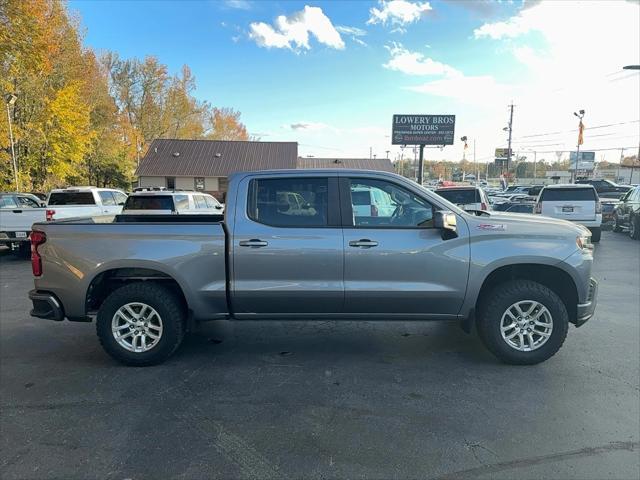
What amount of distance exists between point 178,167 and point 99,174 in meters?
7.84

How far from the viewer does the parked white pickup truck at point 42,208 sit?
10.4 meters

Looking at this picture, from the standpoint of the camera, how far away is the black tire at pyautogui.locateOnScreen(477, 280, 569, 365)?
13.4 ft

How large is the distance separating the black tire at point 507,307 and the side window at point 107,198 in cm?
1178

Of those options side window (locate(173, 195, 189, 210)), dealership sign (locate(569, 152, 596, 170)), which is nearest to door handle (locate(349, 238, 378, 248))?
side window (locate(173, 195, 189, 210))

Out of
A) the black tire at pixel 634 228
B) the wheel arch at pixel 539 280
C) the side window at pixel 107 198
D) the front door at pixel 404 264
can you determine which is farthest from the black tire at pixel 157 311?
the black tire at pixel 634 228

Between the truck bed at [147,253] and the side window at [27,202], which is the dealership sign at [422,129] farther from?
the truck bed at [147,253]

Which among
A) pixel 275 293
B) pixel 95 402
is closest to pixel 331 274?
pixel 275 293

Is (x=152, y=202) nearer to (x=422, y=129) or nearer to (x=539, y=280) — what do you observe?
(x=539, y=280)

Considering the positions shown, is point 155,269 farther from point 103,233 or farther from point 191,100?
point 191,100

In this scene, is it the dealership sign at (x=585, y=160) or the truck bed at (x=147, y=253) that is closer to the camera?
the truck bed at (x=147, y=253)

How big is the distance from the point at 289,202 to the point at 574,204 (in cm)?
1112

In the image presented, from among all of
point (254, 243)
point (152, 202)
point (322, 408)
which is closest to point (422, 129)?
point (152, 202)

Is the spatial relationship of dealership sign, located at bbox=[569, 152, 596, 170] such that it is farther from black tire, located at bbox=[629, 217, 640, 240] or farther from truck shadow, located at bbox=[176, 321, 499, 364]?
truck shadow, located at bbox=[176, 321, 499, 364]

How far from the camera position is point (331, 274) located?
4012mm
